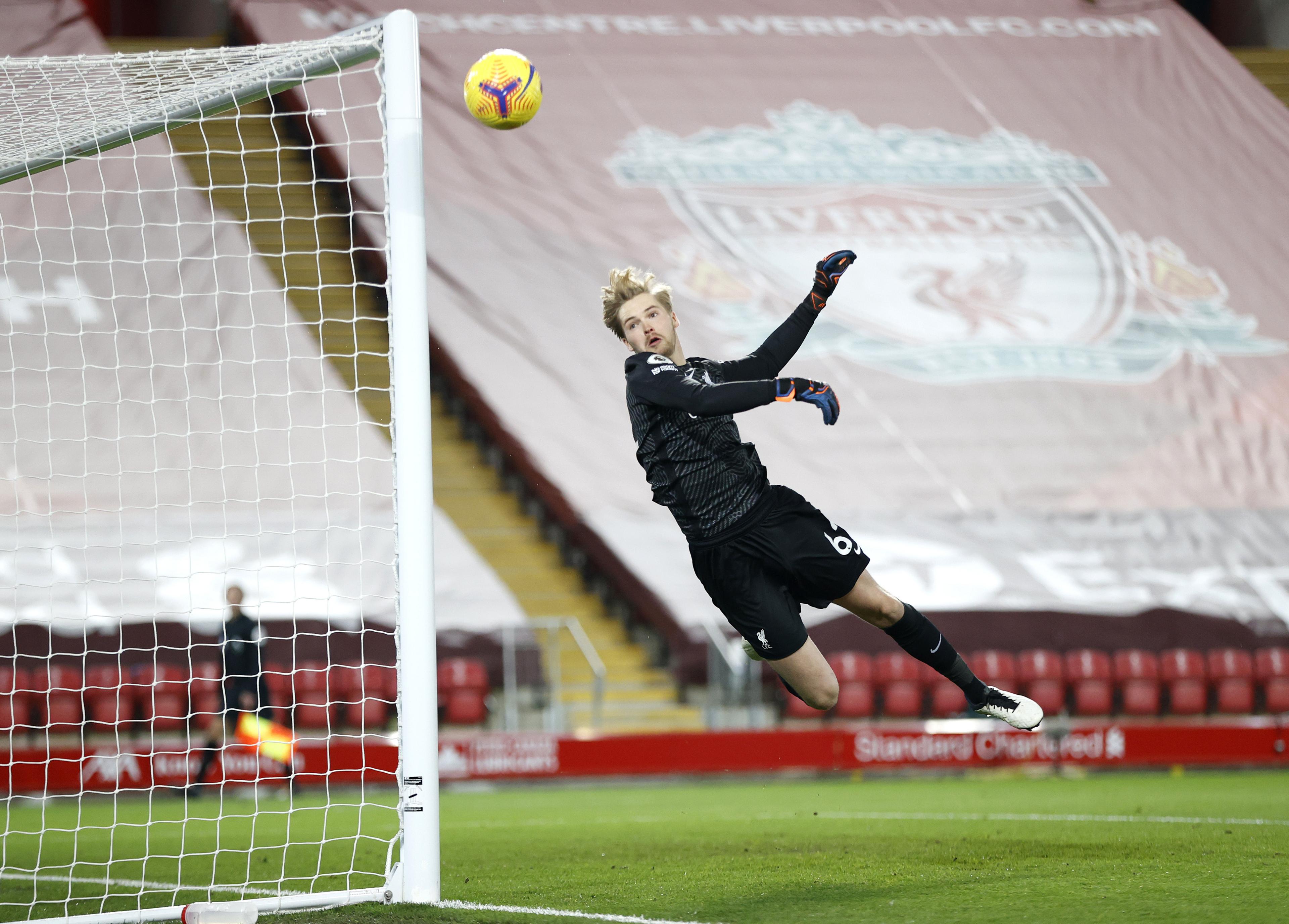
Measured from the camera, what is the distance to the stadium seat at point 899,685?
1362cm

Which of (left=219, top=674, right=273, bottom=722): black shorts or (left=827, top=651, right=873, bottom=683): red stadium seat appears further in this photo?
(left=827, top=651, right=873, bottom=683): red stadium seat

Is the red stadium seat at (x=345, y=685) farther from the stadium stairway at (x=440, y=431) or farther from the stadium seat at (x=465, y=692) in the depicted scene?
the stadium stairway at (x=440, y=431)

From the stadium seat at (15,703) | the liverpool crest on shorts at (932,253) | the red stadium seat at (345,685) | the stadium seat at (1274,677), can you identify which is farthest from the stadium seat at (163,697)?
the stadium seat at (1274,677)

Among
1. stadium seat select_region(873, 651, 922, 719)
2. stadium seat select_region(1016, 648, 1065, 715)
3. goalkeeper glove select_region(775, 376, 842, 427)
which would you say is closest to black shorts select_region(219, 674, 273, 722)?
stadium seat select_region(873, 651, 922, 719)

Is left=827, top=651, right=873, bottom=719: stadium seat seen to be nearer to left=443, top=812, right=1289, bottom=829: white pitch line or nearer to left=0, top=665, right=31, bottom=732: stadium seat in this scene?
left=443, top=812, right=1289, bottom=829: white pitch line

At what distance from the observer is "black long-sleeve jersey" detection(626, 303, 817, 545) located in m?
5.35

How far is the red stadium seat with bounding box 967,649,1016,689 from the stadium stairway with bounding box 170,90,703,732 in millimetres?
2879

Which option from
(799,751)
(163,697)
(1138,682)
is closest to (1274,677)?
(1138,682)

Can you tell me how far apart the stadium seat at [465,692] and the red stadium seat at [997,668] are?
175cm

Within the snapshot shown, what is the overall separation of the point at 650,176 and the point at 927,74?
4515 millimetres

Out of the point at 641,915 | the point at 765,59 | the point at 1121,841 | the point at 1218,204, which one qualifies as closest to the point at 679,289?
the point at 765,59

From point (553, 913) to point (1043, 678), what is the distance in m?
9.92

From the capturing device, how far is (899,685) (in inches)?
540

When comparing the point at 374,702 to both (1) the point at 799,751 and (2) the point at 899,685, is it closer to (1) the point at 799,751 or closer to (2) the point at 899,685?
(1) the point at 799,751
